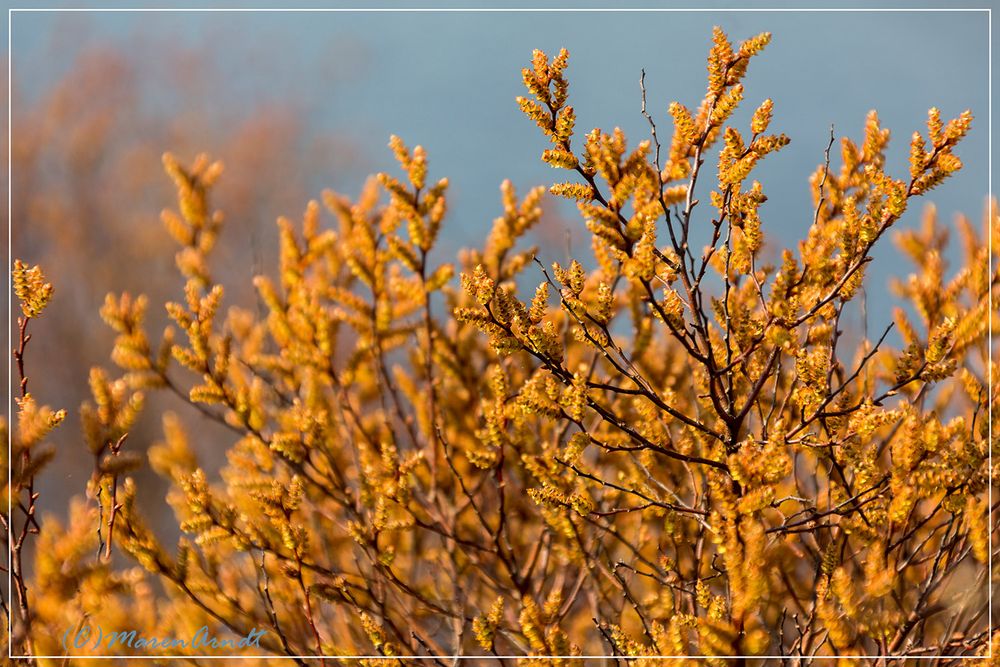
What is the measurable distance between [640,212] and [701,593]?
646 millimetres

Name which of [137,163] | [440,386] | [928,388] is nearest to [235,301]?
[137,163]

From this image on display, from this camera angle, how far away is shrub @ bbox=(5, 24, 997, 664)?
1149 mm

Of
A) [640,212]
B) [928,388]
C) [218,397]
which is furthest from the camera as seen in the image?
[218,397]

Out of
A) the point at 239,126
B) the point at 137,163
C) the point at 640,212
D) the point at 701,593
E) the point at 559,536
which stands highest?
the point at 239,126

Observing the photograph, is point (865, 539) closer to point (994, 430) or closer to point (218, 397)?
point (994, 430)

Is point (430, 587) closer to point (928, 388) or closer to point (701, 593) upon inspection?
point (701, 593)

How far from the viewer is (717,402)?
3.85ft

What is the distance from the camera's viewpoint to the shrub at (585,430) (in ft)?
3.77

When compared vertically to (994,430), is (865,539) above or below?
below

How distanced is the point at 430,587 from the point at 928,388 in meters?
1.28

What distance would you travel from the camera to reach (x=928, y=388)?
62.2 inches

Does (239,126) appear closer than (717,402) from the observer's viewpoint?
No

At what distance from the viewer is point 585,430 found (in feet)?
4.10

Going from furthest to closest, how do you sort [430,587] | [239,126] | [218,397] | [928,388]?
[239,126], [430,587], [218,397], [928,388]
